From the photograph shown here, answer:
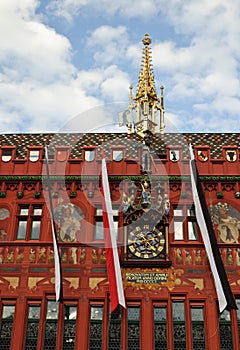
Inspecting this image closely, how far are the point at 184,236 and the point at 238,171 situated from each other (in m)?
3.88

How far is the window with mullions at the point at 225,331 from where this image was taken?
67.3 ft

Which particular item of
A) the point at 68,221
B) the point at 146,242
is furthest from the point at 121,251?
the point at 68,221

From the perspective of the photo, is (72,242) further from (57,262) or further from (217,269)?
(217,269)

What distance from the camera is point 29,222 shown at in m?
23.6

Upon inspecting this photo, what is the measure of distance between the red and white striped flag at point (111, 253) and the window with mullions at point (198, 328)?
2802 mm

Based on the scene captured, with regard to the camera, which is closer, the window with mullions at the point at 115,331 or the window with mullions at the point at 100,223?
the window with mullions at the point at 115,331

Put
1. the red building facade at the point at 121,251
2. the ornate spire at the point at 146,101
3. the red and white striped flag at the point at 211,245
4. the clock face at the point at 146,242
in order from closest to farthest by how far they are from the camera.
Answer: the red and white striped flag at the point at 211,245 < the red building facade at the point at 121,251 < the clock face at the point at 146,242 < the ornate spire at the point at 146,101

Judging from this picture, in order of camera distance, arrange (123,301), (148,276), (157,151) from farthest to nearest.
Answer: (157,151) → (148,276) → (123,301)

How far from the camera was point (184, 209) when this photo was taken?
23.9 metres

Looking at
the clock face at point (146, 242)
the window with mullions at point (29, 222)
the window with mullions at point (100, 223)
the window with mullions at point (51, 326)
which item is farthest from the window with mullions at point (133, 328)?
the window with mullions at point (29, 222)

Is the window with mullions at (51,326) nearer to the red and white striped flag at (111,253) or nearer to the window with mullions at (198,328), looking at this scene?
the red and white striped flag at (111,253)

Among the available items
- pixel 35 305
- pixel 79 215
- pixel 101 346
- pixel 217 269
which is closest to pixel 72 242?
pixel 79 215

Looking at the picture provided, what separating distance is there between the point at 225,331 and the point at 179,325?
5.54 ft

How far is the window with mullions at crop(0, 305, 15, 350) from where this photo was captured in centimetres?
2067
